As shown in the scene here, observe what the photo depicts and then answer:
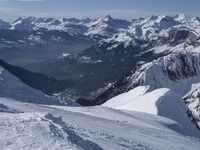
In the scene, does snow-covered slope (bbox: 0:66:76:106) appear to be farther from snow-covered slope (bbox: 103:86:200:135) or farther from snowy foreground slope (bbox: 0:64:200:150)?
snowy foreground slope (bbox: 0:64:200:150)

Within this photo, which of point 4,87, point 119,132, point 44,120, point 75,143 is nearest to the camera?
point 75,143

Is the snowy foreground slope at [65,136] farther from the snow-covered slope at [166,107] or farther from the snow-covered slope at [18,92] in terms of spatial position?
the snow-covered slope at [18,92]

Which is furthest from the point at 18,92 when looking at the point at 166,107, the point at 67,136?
the point at 67,136

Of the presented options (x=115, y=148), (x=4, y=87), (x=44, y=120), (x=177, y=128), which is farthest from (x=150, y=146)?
(x=4, y=87)

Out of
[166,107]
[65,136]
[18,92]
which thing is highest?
[18,92]

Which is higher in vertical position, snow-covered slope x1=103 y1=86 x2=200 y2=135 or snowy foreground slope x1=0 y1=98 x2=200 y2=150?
snow-covered slope x1=103 y1=86 x2=200 y2=135

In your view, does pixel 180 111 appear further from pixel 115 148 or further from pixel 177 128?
pixel 115 148

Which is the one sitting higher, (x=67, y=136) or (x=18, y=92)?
(x=18, y=92)

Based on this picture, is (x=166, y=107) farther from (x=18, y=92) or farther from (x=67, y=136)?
(x=67, y=136)

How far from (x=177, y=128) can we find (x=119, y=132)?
2383 cm

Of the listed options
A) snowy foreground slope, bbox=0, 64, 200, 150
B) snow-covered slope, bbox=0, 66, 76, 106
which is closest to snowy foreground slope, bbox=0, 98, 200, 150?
snowy foreground slope, bbox=0, 64, 200, 150

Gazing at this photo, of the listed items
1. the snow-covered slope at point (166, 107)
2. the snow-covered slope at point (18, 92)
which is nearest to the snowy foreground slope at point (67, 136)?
the snow-covered slope at point (166, 107)

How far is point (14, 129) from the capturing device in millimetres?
32750

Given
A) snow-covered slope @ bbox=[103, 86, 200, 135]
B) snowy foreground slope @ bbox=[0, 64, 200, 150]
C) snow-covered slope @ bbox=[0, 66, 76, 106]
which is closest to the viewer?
snowy foreground slope @ bbox=[0, 64, 200, 150]
